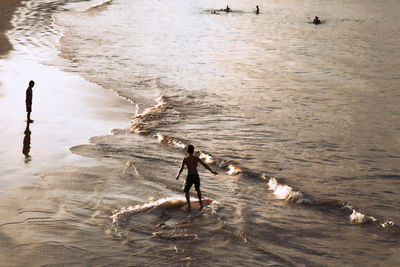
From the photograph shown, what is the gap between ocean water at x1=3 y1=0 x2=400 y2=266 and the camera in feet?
31.6

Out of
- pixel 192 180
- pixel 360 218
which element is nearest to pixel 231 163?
pixel 192 180

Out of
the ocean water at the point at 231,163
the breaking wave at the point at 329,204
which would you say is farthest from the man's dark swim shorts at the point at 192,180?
the breaking wave at the point at 329,204

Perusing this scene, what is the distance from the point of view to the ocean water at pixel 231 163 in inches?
379

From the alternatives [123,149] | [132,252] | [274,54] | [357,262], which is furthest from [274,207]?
[274,54]

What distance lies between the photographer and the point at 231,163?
14.9 meters

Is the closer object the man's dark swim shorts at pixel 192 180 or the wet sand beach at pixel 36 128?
the wet sand beach at pixel 36 128

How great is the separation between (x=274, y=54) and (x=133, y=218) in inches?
1132

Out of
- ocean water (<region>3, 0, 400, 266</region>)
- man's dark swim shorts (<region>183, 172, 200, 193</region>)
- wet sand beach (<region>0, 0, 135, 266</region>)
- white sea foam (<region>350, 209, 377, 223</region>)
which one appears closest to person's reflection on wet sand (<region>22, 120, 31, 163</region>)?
wet sand beach (<region>0, 0, 135, 266</region>)

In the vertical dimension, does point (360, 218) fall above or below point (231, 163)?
below

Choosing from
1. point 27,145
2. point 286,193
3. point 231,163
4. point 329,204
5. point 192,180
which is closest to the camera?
point 192,180

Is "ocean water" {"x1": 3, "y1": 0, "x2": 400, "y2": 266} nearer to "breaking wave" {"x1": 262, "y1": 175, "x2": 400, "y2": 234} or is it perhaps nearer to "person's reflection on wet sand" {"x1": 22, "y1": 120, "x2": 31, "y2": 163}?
"breaking wave" {"x1": 262, "y1": 175, "x2": 400, "y2": 234}

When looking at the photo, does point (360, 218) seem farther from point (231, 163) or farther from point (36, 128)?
point (36, 128)

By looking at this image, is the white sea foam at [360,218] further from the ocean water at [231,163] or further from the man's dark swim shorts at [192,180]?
the man's dark swim shorts at [192,180]

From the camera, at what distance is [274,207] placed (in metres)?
11.9
